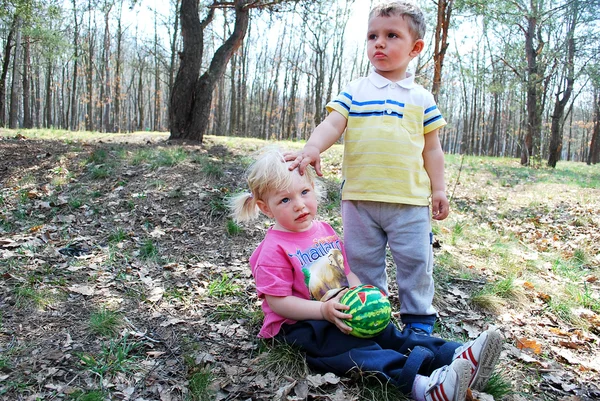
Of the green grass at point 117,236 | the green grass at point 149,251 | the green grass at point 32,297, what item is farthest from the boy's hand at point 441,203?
the green grass at point 117,236

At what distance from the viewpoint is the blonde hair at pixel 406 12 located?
2.04 metres

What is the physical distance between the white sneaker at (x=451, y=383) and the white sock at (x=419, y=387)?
28 millimetres

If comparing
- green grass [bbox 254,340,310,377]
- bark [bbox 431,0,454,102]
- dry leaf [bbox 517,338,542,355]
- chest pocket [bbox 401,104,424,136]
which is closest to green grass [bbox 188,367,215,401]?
green grass [bbox 254,340,310,377]

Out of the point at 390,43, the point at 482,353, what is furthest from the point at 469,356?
the point at 390,43

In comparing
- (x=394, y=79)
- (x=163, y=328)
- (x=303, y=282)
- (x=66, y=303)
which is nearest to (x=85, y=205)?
(x=66, y=303)

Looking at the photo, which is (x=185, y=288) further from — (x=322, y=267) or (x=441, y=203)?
(x=441, y=203)

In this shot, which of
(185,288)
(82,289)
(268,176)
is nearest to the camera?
(268,176)

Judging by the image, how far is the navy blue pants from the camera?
5.96 ft

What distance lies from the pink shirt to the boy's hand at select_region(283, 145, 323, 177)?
37cm

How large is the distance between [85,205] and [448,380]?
4.17m

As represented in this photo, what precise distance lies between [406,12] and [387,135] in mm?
611

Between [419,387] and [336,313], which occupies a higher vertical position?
[336,313]

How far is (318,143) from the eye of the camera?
205 centimetres

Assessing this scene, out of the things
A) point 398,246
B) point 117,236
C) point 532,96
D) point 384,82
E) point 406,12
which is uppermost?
point 532,96
